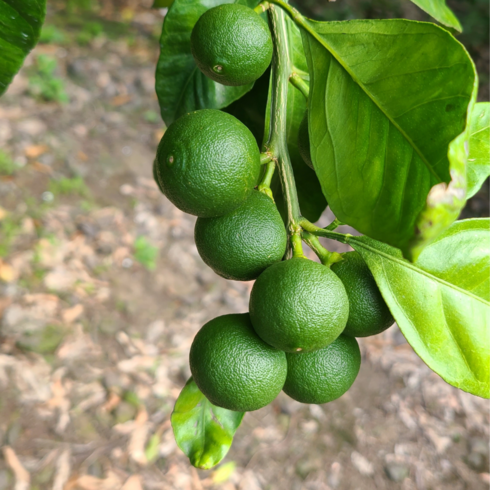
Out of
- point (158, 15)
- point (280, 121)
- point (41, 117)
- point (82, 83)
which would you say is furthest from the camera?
point (158, 15)

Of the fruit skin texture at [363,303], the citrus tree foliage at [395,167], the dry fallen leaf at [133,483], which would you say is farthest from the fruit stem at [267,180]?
the dry fallen leaf at [133,483]

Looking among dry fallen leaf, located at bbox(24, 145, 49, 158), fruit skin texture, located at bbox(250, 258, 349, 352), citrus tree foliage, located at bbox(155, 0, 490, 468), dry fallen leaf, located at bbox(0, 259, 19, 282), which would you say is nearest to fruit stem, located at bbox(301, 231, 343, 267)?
citrus tree foliage, located at bbox(155, 0, 490, 468)

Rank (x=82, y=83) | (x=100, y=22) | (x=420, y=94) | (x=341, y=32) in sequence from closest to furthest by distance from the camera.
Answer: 1. (x=420, y=94)
2. (x=341, y=32)
3. (x=82, y=83)
4. (x=100, y=22)

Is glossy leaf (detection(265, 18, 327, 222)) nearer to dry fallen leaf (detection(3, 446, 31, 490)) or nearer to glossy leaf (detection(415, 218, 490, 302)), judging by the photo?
glossy leaf (detection(415, 218, 490, 302))

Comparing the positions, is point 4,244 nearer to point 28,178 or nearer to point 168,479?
point 28,178

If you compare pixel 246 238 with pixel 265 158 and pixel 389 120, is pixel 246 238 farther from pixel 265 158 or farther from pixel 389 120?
pixel 389 120

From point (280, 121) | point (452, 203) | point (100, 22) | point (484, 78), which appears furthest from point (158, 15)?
point (452, 203)

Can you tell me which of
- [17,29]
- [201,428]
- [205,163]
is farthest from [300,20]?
[201,428]
